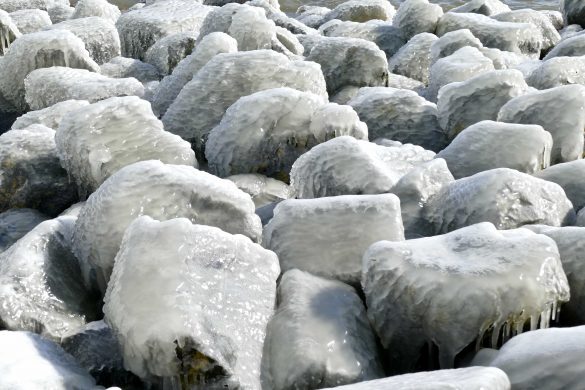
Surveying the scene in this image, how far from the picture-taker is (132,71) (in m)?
7.89

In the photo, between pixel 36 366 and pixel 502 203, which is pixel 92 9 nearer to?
pixel 502 203

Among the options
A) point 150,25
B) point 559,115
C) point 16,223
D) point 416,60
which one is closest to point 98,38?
point 150,25

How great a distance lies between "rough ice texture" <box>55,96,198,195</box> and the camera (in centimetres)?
491

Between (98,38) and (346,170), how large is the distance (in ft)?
15.7

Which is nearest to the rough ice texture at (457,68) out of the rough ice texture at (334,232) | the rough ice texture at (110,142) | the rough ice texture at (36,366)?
the rough ice texture at (110,142)

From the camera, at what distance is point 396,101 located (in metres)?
5.94

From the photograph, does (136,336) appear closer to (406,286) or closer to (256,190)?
(406,286)

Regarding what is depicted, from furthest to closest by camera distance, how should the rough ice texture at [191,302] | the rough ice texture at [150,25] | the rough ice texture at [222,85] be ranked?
the rough ice texture at [150,25], the rough ice texture at [222,85], the rough ice texture at [191,302]

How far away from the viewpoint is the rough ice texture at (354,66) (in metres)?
6.89

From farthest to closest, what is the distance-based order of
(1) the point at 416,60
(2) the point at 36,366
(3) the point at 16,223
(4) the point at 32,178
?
(1) the point at 416,60 → (4) the point at 32,178 → (3) the point at 16,223 → (2) the point at 36,366

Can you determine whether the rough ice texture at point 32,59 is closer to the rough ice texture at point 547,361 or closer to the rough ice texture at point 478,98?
the rough ice texture at point 478,98

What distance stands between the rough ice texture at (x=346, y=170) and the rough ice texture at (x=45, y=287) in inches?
49.2

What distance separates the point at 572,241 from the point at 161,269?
161 centimetres

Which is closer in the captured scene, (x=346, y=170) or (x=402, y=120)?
(x=346, y=170)
